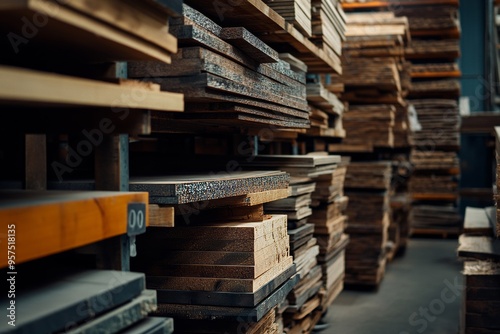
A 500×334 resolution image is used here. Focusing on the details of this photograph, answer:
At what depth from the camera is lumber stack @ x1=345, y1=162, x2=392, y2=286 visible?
7.64 m

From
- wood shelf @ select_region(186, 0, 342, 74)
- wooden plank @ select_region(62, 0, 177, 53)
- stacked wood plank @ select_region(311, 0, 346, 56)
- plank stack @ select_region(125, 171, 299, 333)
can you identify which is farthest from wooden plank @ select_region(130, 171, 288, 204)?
stacked wood plank @ select_region(311, 0, 346, 56)

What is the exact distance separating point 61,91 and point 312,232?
3.53m

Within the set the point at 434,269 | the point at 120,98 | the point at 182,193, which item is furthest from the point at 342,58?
the point at 120,98

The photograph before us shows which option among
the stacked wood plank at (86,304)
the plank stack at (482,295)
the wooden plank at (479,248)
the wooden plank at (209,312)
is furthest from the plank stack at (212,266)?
the wooden plank at (479,248)

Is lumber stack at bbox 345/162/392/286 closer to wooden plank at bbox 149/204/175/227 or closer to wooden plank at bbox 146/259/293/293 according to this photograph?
wooden plank at bbox 146/259/293/293

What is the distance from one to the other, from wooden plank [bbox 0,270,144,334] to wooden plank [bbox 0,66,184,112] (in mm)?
566

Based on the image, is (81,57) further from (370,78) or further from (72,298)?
(370,78)

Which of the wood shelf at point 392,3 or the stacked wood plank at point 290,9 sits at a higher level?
the wood shelf at point 392,3

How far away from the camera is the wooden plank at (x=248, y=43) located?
3.02 m

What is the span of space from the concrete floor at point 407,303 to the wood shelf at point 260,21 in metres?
2.82

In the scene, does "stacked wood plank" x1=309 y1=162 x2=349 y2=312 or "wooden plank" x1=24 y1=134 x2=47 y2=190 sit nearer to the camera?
"wooden plank" x1=24 y1=134 x2=47 y2=190

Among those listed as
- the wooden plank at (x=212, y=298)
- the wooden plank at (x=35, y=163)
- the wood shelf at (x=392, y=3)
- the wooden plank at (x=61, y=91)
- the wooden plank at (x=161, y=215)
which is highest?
the wood shelf at (x=392, y=3)

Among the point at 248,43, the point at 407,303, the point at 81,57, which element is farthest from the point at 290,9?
the point at 407,303

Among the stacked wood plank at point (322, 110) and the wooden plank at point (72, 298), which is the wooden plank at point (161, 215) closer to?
the wooden plank at point (72, 298)
